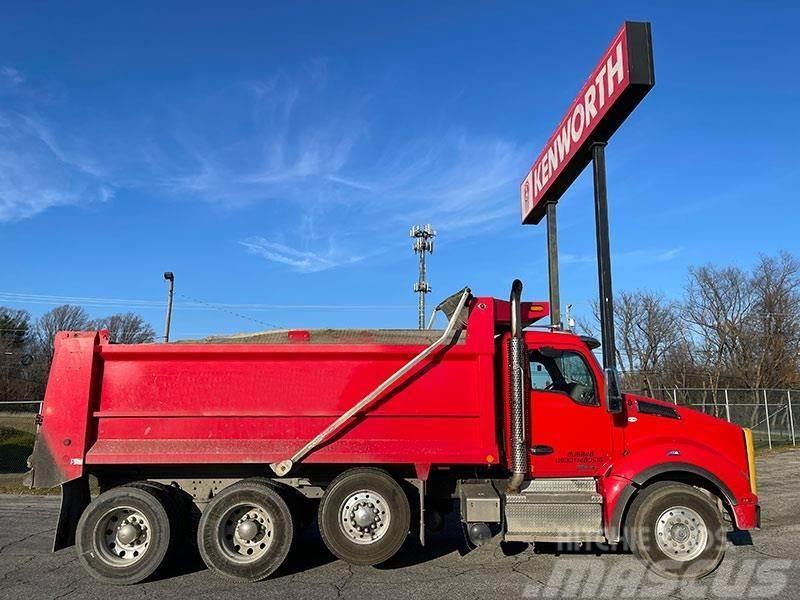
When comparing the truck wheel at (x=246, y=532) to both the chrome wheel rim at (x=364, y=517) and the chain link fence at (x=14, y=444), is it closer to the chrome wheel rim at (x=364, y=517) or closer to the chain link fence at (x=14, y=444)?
the chrome wheel rim at (x=364, y=517)

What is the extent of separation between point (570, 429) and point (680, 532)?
4.77 feet

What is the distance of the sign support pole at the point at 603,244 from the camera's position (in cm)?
789

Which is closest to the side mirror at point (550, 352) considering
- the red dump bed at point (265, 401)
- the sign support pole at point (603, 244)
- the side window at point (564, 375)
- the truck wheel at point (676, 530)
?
the side window at point (564, 375)

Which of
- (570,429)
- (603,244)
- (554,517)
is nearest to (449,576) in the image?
(554,517)

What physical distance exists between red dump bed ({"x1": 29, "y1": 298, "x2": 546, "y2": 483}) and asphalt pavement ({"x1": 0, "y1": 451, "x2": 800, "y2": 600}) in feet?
3.81

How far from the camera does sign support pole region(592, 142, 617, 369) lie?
7.89 m

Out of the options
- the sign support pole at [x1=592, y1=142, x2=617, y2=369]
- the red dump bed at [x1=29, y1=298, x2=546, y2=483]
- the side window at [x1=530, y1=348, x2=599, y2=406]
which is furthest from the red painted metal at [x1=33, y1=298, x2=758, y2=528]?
the sign support pole at [x1=592, y1=142, x2=617, y2=369]

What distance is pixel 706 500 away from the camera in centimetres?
635

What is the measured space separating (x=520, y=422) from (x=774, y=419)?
72.2 ft

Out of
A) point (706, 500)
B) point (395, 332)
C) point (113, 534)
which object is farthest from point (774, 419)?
point (113, 534)

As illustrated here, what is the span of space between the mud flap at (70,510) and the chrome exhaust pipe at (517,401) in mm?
4637

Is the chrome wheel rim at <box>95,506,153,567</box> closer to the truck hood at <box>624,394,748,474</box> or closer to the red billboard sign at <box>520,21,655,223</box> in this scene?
the truck hood at <box>624,394,748,474</box>

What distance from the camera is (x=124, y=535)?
634cm

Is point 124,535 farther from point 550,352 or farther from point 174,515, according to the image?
point 550,352
